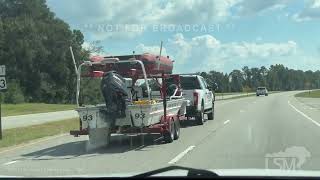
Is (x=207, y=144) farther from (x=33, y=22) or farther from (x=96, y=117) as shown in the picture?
(x=33, y=22)

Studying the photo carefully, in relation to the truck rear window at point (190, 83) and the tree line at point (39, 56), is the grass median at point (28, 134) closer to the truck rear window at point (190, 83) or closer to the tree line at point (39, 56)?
the truck rear window at point (190, 83)

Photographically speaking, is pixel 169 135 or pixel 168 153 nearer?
pixel 168 153

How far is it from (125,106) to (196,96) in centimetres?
841

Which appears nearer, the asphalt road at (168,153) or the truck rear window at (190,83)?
the asphalt road at (168,153)

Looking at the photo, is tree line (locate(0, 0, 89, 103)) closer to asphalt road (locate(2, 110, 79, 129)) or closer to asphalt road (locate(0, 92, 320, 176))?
asphalt road (locate(2, 110, 79, 129))

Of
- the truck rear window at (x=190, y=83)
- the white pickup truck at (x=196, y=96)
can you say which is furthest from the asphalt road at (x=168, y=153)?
the truck rear window at (x=190, y=83)

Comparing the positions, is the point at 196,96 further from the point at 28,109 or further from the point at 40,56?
the point at 40,56

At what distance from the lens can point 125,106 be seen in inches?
639

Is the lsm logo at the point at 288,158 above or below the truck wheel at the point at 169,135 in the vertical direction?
below

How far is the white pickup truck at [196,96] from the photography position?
79.7ft

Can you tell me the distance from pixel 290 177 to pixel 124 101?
11.1m

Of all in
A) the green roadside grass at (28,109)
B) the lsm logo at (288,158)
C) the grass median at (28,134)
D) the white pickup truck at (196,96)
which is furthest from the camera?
the green roadside grass at (28,109)

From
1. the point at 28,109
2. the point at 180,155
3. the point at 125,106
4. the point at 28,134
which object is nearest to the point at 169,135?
the point at 125,106

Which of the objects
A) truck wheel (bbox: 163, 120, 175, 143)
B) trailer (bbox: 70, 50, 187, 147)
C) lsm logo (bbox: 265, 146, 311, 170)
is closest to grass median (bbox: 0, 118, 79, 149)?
trailer (bbox: 70, 50, 187, 147)
